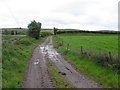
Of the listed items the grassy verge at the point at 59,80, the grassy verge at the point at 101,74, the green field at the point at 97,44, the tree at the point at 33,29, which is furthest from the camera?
the tree at the point at 33,29

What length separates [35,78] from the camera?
65.8 ft

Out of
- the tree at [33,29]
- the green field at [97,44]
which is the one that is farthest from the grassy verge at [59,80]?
the tree at [33,29]

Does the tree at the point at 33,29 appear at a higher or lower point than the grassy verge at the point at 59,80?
higher

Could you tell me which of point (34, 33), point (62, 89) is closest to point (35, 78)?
point (62, 89)

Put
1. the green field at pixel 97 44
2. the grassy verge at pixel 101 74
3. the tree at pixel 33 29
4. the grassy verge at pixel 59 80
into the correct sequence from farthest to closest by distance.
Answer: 1. the tree at pixel 33 29
2. the green field at pixel 97 44
3. the grassy verge at pixel 101 74
4. the grassy verge at pixel 59 80

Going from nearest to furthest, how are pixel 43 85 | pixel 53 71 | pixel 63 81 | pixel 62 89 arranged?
pixel 62 89, pixel 43 85, pixel 63 81, pixel 53 71

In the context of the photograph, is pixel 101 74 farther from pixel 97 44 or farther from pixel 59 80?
pixel 97 44

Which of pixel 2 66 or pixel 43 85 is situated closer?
pixel 43 85

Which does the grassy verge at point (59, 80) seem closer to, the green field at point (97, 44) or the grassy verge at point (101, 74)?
the grassy verge at point (101, 74)

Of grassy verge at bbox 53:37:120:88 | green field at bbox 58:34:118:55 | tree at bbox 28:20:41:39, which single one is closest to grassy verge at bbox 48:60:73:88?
grassy verge at bbox 53:37:120:88

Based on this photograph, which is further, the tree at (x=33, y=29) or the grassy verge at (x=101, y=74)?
the tree at (x=33, y=29)

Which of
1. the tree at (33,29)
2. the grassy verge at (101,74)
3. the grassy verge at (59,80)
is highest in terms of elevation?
the tree at (33,29)

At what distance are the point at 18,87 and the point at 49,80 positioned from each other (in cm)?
311

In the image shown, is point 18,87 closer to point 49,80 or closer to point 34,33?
point 49,80
